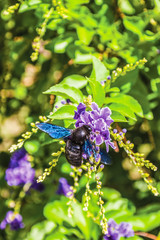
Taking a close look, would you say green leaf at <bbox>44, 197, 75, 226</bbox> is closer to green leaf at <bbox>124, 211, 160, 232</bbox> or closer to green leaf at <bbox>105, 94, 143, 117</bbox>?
green leaf at <bbox>124, 211, 160, 232</bbox>

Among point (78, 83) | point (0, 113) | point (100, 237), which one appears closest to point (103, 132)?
point (78, 83)

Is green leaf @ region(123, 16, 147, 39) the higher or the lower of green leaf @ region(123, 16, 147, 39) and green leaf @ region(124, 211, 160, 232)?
the higher

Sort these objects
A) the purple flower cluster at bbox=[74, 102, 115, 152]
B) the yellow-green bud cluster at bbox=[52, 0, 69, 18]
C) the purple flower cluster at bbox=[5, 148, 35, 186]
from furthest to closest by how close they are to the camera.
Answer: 1. the purple flower cluster at bbox=[5, 148, 35, 186]
2. the yellow-green bud cluster at bbox=[52, 0, 69, 18]
3. the purple flower cluster at bbox=[74, 102, 115, 152]

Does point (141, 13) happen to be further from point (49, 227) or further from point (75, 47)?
point (49, 227)

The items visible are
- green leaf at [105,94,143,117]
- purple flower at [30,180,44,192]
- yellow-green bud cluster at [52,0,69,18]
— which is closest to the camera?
green leaf at [105,94,143,117]

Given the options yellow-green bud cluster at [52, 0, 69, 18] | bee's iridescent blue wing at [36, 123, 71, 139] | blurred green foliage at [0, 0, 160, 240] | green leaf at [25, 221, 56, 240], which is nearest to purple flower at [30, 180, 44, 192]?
blurred green foliage at [0, 0, 160, 240]

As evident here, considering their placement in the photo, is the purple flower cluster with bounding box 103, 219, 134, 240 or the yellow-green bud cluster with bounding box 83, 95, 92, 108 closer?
the yellow-green bud cluster with bounding box 83, 95, 92, 108

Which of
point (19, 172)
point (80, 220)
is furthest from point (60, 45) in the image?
point (80, 220)

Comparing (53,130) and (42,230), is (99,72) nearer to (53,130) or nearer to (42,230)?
(53,130)
